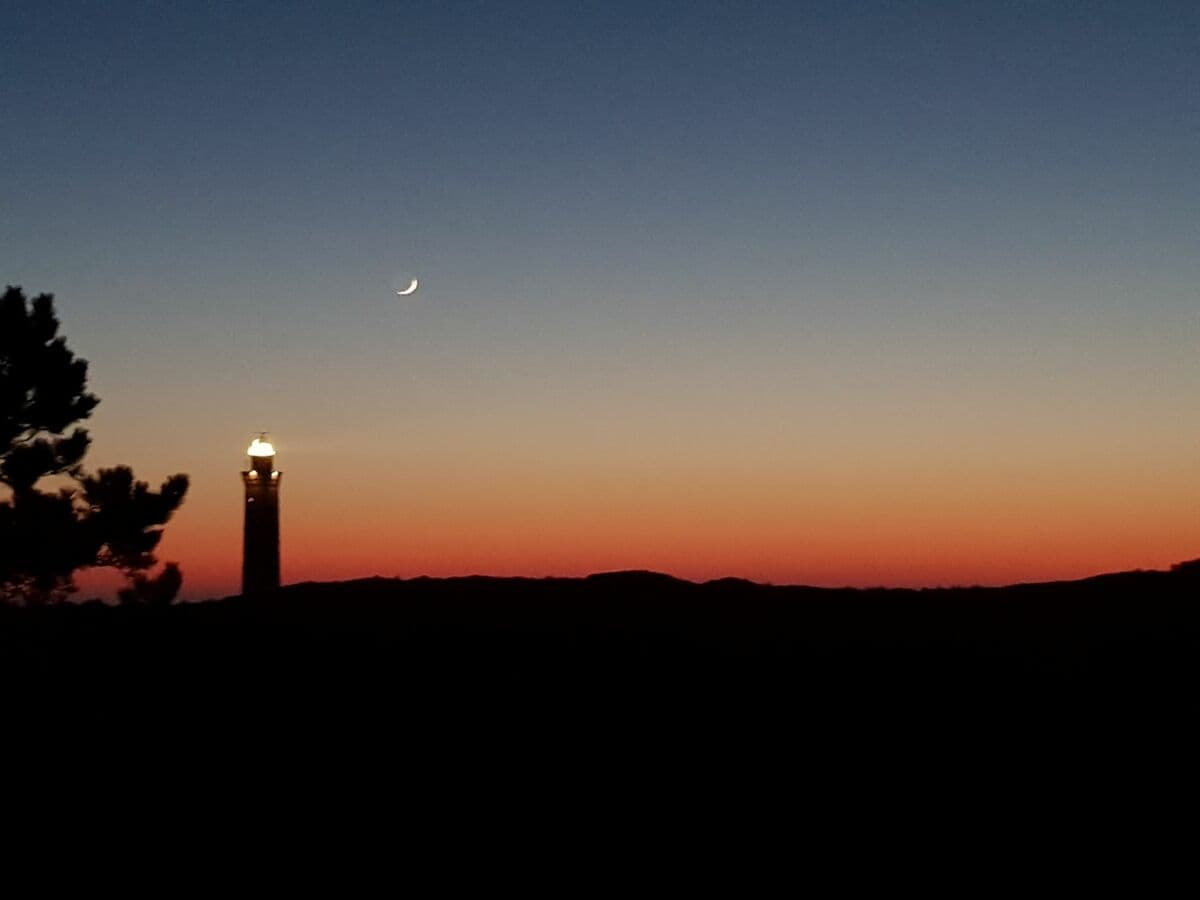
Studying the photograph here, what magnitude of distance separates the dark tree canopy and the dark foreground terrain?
8.05 meters

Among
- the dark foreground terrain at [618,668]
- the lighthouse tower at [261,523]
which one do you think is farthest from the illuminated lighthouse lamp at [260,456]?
the dark foreground terrain at [618,668]

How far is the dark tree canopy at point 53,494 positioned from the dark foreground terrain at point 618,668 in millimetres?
8046

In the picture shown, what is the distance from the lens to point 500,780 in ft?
21.2

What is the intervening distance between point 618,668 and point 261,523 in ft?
37.3

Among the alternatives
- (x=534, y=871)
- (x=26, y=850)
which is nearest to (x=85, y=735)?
(x=26, y=850)

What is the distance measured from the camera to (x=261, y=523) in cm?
1844

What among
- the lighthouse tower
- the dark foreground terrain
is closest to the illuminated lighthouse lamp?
the lighthouse tower

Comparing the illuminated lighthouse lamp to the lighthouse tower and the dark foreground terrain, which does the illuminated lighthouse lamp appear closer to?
the lighthouse tower

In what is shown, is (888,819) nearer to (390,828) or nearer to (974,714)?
(974,714)

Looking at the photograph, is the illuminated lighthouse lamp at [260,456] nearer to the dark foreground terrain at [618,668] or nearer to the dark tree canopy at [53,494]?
the dark tree canopy at [53,494]

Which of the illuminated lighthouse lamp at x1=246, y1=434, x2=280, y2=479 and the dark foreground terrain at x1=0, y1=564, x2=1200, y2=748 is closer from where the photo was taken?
the dark foreground terrain at x1=0, y1=564, x2=1200, y2=748

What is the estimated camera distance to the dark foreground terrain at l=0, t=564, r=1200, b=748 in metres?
7.24

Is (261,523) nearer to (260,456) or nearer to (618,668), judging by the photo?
(260,456)

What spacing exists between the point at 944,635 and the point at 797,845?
395 cm
